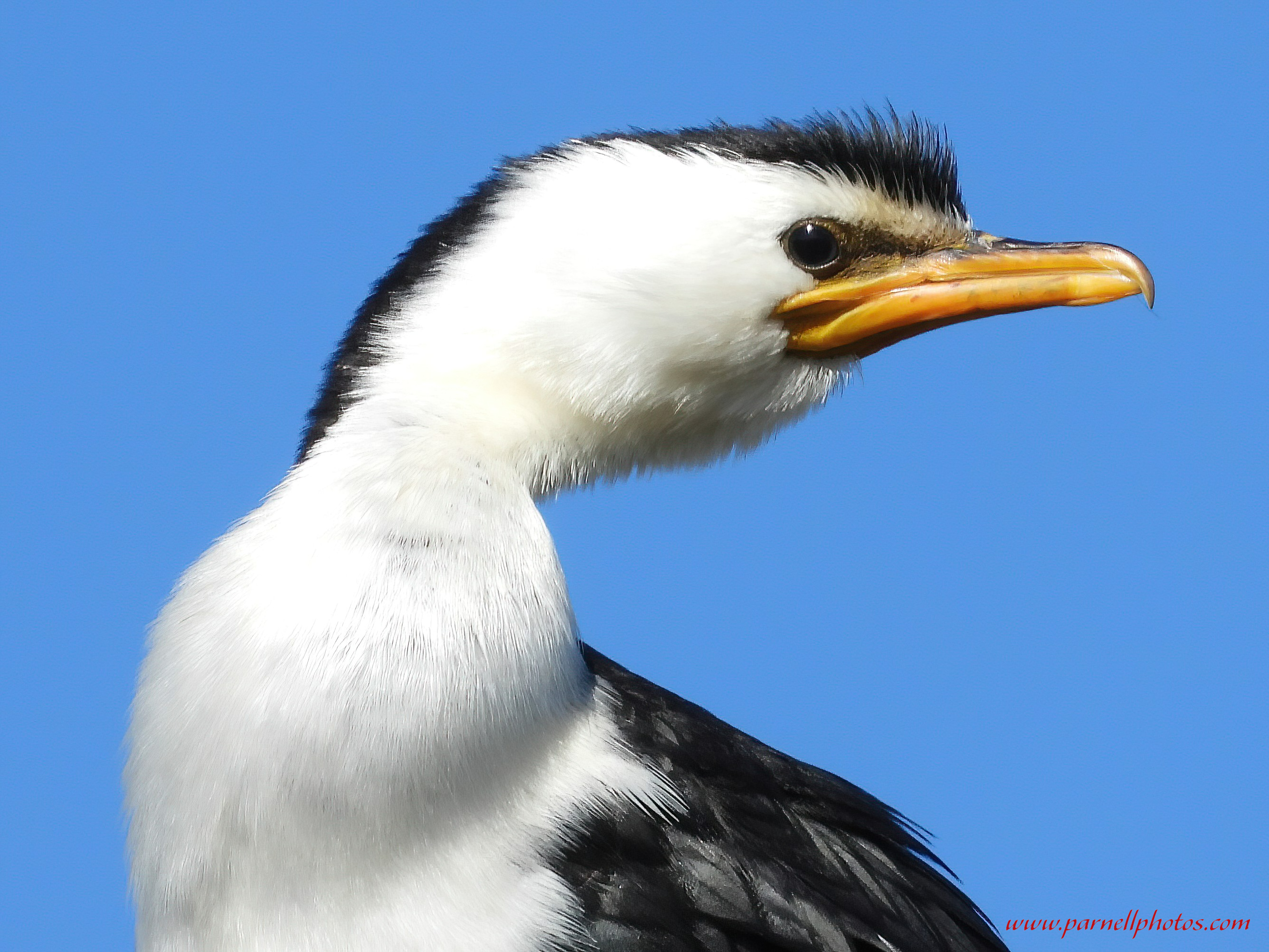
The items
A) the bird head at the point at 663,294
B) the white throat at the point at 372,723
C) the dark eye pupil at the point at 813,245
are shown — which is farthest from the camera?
the dark eye pupil at the point at 813,245

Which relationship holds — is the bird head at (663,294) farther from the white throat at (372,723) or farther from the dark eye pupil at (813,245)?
the white throat at (372,723)

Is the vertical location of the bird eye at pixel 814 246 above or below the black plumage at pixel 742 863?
above

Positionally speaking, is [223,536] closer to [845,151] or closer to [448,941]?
[448,941]

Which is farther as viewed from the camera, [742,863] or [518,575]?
[742,863]

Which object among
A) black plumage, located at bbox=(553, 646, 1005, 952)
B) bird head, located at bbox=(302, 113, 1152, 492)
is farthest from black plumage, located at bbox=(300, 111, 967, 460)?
black plumage, located at bbox=(553, 646, 1005, 952)

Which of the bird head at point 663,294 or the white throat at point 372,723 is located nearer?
the white throat at point 372,723

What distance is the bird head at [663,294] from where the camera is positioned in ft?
6.41

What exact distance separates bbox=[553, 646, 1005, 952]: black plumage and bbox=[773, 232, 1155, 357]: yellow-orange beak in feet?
2.27

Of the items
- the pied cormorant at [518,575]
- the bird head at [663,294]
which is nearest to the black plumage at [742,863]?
the pied cormorant at [518,575]

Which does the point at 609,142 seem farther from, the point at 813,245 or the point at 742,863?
the point at 742,863

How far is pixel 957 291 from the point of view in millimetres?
2180

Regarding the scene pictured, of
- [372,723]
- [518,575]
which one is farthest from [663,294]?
[372,723]

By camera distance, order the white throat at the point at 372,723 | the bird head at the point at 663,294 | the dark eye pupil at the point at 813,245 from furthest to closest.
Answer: the dark eye pupil at the point at 813,245
the bird head at the point at 663,294
the white throat at the point at 372,723

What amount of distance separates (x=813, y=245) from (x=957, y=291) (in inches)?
10.9
